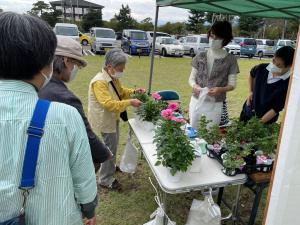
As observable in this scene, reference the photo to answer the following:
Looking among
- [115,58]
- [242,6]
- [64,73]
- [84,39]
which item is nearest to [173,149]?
[64,73]

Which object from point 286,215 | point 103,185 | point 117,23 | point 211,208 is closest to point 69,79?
point 211,208

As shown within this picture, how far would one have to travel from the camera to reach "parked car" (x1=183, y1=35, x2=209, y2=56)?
60.5ft

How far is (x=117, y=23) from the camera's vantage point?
37938 millimetres

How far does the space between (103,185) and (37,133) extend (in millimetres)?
2306

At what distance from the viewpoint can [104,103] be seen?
2.53 metres

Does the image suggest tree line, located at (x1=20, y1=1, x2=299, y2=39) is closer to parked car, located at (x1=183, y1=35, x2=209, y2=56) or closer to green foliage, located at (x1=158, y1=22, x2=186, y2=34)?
green foliage, located at (x1=158, y1=22, x2=186, y2=34)

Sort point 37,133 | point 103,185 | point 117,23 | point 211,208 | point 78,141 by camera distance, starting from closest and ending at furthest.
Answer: point 37,133
point 78,141
point 211,208
point 103,185
point 117,23

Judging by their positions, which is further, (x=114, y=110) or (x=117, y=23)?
(x=117, y=23)

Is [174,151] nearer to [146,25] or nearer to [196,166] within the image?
[196,166]

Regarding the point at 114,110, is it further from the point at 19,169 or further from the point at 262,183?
the point at 19,169

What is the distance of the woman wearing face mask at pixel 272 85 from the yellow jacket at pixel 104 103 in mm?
1396

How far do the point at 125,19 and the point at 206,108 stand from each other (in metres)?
38.6

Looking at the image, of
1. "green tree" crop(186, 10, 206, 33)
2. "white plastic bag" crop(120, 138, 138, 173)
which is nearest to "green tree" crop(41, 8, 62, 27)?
"green tree" crop(186, 10, 206, 33)

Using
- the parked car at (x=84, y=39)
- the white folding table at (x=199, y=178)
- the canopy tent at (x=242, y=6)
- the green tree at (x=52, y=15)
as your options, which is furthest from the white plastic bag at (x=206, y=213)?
the green tree at (x=52, y=15)
